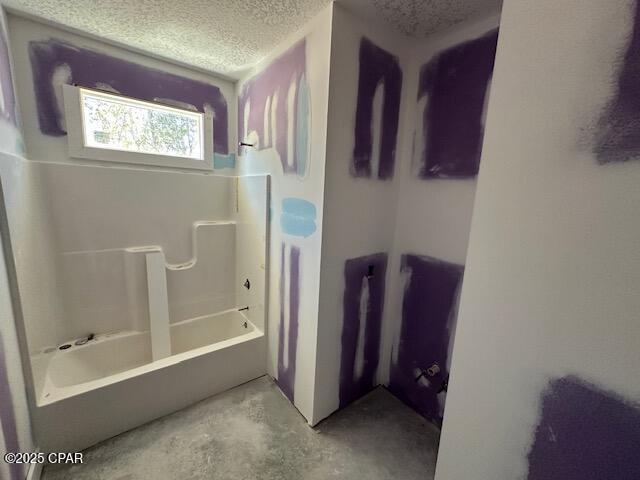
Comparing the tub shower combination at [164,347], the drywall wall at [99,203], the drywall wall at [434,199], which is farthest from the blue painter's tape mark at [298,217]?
the drywall wall at [99,203]

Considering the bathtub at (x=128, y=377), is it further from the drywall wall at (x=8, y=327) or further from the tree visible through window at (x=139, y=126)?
the tree visible through window at (x=139, y=126)

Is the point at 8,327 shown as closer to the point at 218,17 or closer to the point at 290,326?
the point at 290,326

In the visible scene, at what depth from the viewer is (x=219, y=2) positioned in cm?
128

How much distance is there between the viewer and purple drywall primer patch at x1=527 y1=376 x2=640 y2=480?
1.84 feet

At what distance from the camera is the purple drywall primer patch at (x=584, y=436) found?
1.84ft

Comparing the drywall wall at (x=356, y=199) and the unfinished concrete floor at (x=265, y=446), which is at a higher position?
the drywall wall at (x=356, y=199)

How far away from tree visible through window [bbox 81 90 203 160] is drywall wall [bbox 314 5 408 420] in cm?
146

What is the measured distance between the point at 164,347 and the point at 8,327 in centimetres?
105

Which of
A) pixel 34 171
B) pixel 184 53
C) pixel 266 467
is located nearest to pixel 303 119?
pixel 184 53

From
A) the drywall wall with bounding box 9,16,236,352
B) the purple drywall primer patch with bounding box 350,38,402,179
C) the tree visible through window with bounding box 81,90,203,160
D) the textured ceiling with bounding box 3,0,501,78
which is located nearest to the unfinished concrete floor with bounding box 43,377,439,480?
the drywall wall with bounding box 9,16,236,352

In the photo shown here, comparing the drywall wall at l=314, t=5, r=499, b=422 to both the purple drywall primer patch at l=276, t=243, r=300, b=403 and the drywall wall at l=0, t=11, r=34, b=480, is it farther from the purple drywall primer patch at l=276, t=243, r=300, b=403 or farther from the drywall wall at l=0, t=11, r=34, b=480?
the drywall wall at l=0, t=11, r=34, b=480

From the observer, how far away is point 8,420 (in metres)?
1.04

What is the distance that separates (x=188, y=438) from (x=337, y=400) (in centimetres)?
97

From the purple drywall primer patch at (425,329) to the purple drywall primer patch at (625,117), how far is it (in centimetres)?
103
